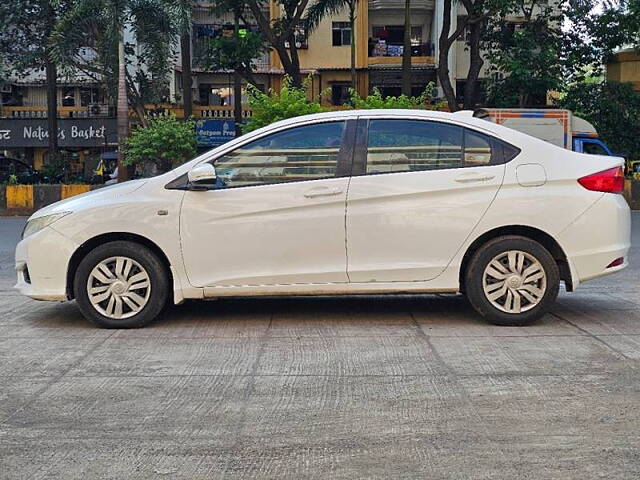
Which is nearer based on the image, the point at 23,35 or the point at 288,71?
the point at 288,71

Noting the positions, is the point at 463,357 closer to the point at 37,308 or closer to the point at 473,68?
the point at 37,308

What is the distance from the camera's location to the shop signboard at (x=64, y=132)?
1522 inches

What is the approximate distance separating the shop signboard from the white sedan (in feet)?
110

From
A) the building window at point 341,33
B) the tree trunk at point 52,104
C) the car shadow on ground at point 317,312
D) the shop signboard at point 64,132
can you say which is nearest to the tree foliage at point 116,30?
the tree trunk at point 52,104

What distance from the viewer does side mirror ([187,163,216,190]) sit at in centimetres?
644

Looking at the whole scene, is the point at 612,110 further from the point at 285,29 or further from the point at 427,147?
the point at 427,147

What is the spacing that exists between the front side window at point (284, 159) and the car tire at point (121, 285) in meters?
0.88

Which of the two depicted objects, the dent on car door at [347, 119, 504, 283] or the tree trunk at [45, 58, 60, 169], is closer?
the dent on car door at [347, 119, 504, 283]

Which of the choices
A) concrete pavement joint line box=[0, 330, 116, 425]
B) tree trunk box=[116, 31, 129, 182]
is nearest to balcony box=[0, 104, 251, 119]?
tree trunk box=[116, 31, 129, 182]

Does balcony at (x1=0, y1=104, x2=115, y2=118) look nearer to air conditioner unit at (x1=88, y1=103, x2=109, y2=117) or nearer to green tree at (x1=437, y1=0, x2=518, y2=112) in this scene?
air conditioner unit at (x1=88, y1=103, x2=109, y2=117)

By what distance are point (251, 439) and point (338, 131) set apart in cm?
321

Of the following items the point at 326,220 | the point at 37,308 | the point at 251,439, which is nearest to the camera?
the point at 251,439

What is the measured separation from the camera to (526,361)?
18.2 ft

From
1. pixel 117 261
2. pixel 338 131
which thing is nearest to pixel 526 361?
pixel 338 131
